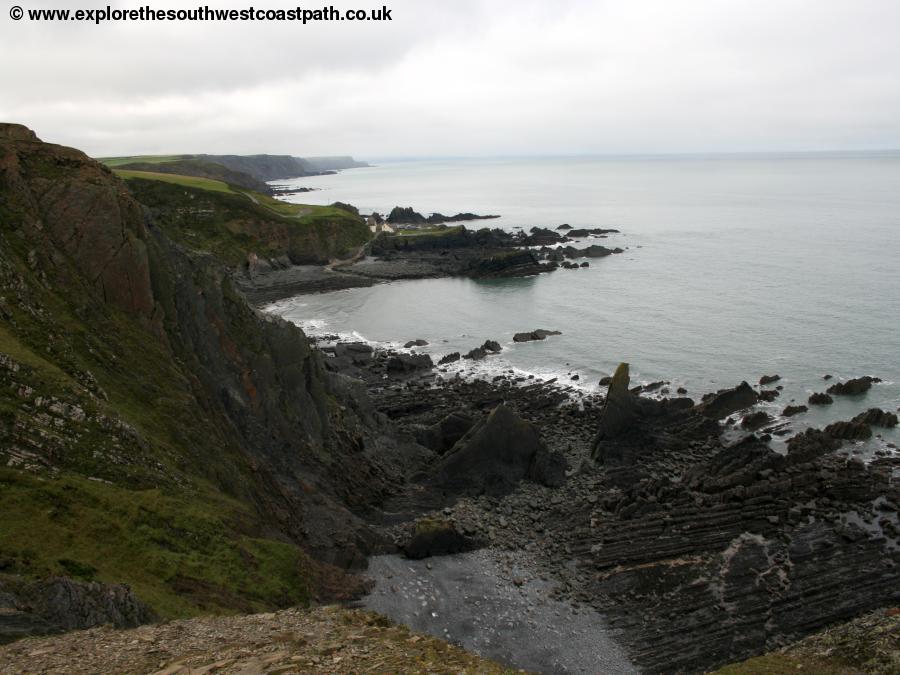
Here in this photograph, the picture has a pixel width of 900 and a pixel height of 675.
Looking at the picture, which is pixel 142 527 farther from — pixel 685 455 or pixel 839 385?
pixel 839 385

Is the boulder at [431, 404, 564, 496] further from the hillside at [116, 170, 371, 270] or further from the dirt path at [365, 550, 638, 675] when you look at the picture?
the hillside at [116, 170, 371, 270]

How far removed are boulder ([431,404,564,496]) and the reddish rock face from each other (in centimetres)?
1522

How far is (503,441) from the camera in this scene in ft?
107

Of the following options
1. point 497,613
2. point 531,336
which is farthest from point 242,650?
point 531,336

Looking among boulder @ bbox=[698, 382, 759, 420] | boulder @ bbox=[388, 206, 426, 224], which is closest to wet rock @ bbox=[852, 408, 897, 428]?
boulder @ bbox=[698, 382, 759, 420]

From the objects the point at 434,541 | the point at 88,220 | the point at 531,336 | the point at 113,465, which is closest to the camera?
the point at 113,465

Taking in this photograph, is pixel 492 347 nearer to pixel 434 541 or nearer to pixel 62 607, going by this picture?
pixel 434 541

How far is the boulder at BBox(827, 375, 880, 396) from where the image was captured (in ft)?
146

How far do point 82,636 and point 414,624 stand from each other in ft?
37.2

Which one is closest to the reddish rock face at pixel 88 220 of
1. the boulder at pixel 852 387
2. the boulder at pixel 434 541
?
the boulder at pixel 434 541

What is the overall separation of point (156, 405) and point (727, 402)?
3472 cm

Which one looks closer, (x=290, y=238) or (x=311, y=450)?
(x=311, y=450)

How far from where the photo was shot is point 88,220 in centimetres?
2464

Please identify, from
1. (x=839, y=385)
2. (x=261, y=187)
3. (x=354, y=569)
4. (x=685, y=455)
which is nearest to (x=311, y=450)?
(x=354, y=569)
